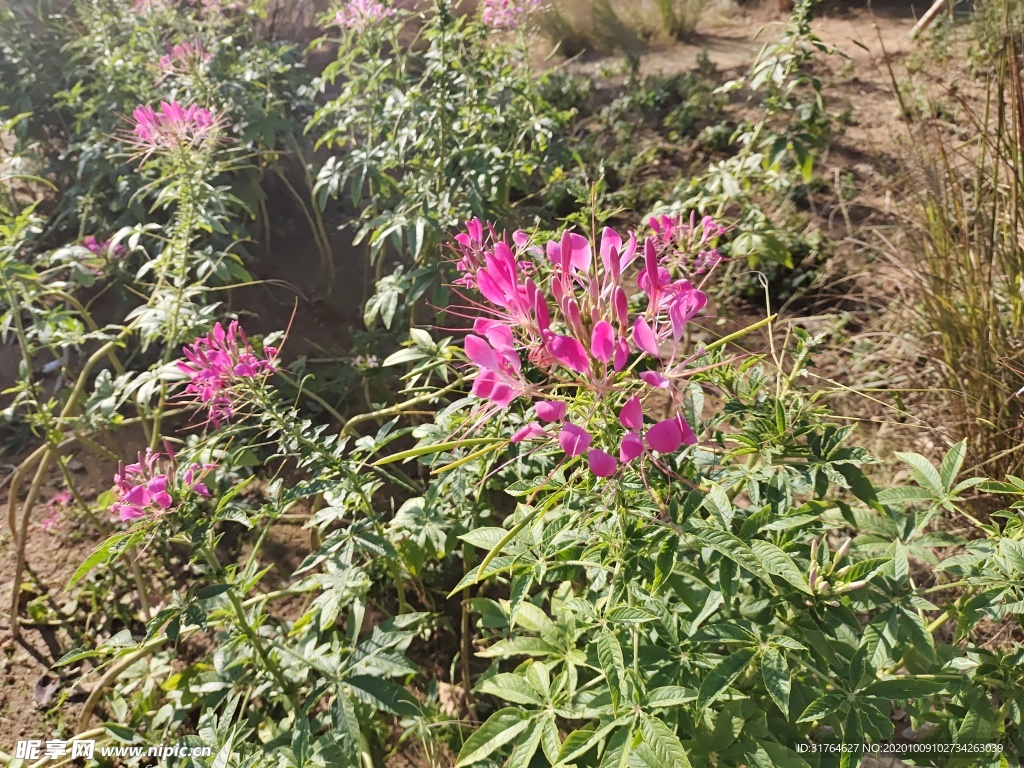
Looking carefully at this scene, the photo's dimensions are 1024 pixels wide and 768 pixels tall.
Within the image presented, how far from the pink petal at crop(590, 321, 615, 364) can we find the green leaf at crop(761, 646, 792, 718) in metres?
0.56

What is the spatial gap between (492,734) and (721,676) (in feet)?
1.37

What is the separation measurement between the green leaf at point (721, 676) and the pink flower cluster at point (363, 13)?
2.34m

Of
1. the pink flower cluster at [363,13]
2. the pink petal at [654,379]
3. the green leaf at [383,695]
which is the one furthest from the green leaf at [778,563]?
the pink flower cluster at [363,13]

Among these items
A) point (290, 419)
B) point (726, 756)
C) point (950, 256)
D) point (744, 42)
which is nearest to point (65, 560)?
point (290, 419)

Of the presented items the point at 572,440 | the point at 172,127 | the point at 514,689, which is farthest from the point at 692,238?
the point at 172,127

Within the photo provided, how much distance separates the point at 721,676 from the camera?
0.98 m

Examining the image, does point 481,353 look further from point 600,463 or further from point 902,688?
point 902,688

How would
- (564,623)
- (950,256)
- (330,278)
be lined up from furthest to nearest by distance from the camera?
(330,278), (950,256), (564,623)

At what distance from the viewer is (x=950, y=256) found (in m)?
2.16

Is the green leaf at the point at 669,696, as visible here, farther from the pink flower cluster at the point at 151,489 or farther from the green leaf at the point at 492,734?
the pink flower cluster at the point at 151,489

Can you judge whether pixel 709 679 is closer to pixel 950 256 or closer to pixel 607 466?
pixel 607 466

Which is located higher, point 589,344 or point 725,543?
point 589,344

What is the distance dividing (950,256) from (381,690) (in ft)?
7.18

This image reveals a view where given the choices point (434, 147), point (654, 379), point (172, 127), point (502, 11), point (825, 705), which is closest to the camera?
point (654, 379)
